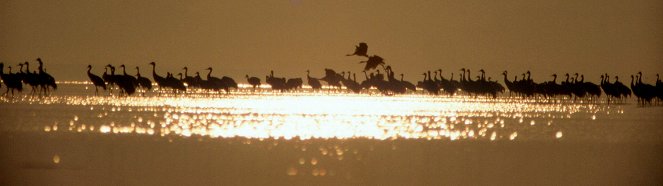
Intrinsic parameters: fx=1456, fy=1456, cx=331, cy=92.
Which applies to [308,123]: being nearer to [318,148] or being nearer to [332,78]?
[318,148]

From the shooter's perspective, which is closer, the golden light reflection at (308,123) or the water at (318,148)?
the water at (318,148)

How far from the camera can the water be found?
13.1 m

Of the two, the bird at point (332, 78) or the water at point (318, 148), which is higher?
the bird at point (332, 78)

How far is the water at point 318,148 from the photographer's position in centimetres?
1313

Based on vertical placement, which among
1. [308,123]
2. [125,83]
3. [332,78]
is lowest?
[308,123]

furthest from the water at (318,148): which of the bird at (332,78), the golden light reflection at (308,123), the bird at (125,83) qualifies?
the bird at (332,78)

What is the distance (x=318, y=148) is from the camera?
647 inches

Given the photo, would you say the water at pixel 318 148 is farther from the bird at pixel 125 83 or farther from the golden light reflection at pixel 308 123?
the bird at pixel 125 83

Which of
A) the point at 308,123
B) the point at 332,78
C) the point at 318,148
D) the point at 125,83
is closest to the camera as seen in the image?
the point at 318,148

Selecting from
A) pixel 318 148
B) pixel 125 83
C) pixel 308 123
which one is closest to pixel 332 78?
pixel 125 83

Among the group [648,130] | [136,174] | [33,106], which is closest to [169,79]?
[33,106]

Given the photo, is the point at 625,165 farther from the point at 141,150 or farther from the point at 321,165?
the point at 141,150

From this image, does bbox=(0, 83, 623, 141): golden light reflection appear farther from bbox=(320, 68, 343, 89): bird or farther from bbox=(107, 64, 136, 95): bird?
bbox=(320, 68, 343, 89): bird

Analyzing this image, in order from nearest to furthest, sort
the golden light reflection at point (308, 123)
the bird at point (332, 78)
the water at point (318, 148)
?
the water at point (318, 148)
the golden light reflection at point (308, 123)
the bird at point (332, 78)
